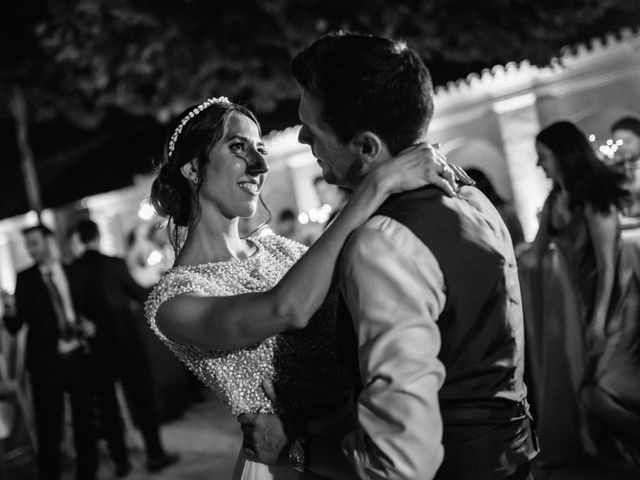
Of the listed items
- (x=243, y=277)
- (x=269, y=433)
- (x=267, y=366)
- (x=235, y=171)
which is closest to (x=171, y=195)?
(x=235, y=171)

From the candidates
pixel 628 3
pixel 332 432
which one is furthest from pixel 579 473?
pixel 628 3

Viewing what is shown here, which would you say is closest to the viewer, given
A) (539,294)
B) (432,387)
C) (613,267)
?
(432,387)

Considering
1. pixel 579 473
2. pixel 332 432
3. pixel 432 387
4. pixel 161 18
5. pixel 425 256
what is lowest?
pixel 579 473

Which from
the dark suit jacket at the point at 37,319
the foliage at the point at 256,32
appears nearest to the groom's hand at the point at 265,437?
the dark suit jacket at the point at 37,319

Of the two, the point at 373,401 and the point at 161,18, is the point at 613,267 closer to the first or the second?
the point at 373,401

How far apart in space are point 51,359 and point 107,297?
0.66 m

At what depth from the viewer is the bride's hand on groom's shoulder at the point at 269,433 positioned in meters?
1.88

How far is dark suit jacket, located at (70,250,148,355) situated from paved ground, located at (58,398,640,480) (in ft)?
3.39

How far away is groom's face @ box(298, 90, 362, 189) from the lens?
1552 millimetres

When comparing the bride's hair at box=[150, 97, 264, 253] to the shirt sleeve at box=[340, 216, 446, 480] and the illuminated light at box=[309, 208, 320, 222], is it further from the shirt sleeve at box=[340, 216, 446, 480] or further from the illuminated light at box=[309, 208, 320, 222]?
the illuminated light at box=[309, 208, 320, 222]

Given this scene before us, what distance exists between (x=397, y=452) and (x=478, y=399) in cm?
24

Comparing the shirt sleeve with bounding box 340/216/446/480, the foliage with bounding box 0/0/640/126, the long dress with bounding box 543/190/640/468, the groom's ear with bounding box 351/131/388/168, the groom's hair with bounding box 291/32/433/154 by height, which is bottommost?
the long dress with bounding box 543/190/640/468

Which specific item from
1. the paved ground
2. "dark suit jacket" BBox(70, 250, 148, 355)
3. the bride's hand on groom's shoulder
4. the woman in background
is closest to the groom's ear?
the bride's hand on groom's shoulder

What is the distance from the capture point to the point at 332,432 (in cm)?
199
